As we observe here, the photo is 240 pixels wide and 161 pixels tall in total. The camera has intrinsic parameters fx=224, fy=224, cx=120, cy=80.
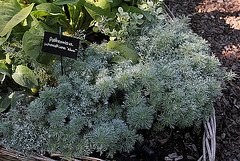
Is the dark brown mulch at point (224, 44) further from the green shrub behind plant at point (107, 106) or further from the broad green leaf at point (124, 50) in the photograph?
the broad green leaf at point (124, 50)

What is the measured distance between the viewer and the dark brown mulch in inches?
73.5

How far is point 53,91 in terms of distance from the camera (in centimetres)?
143

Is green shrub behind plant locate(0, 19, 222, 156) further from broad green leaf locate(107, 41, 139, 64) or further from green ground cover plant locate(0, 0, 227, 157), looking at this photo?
broad green leaf locate(107, 41, 139, 64)

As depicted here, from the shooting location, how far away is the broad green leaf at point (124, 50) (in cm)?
179

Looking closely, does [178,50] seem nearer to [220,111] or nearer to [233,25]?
[220,111]

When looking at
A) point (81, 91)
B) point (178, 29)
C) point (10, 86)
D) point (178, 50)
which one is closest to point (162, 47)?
point (178, 50)

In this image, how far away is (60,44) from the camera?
141 cm

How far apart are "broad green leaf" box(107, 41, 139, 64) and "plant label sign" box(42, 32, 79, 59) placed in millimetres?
457

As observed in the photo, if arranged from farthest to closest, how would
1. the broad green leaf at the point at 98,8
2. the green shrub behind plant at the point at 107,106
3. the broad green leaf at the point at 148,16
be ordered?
1. the broad green leaf at the point at 148,16
2. the broad green leaf at the point at 98,8
3. the green shrub behind plant at the point at 107,106

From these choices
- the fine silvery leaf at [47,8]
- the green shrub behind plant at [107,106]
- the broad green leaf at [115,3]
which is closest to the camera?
the green shrub behind plant at [107,106]

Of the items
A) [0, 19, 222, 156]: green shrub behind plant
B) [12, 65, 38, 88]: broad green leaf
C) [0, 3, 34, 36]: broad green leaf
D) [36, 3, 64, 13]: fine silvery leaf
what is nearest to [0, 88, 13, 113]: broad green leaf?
[0, 19, 222, 156]: green shrub behind plant

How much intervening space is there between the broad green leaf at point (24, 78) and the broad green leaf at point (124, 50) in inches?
24.5

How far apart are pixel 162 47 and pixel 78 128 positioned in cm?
94

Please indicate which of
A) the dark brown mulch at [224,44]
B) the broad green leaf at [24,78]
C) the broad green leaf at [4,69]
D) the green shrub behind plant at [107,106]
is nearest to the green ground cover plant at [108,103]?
the green shrub behind plant at [107,106]
